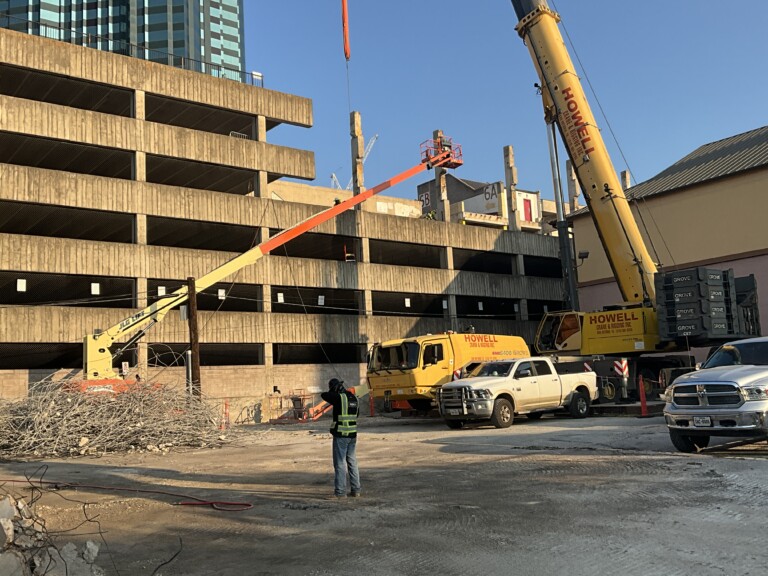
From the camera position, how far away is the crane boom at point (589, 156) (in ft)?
84.3

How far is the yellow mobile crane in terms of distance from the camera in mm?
24625

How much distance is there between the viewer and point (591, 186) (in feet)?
85.9

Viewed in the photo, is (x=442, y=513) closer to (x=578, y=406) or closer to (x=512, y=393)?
(x=512, y=393)

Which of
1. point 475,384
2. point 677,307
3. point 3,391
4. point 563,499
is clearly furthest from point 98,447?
point 677,307

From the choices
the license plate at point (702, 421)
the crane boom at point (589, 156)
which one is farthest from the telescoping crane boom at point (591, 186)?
the license plate at point (702, 421)

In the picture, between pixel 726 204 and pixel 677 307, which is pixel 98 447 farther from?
pixel 726 204

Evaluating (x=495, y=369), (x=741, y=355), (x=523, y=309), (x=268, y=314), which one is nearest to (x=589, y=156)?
(x=495, y=369)

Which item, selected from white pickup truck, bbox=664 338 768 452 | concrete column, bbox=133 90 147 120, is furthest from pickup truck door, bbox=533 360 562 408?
concrete column, bbox=133 90 147 120

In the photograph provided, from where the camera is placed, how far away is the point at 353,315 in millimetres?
41531

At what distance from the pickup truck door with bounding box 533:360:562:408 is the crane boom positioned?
6.94 metres

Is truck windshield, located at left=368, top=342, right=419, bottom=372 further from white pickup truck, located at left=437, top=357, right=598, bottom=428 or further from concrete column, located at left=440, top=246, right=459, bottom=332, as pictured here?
concrete column, located at left=440, top=246, right=459, bottom=332

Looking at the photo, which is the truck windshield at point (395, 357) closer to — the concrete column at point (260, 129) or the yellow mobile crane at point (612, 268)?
the yellow mobile crane at point (612, 268)

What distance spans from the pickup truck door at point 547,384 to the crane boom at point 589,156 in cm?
694

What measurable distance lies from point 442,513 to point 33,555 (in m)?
4.21
